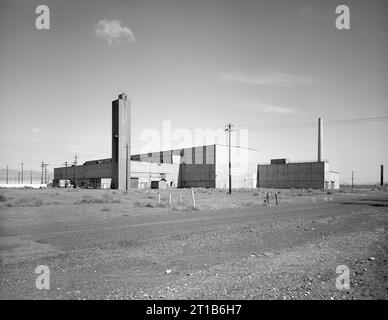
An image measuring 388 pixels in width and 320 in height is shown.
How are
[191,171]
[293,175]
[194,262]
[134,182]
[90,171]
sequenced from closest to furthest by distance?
[194,262] → [134,182] → [293,175] → [90,171] → [191,171]

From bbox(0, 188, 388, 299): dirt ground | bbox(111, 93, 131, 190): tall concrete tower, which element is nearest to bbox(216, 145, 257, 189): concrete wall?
bbox(111, 93, 131, 190): tall concrete tower

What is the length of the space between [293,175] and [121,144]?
47021 mm

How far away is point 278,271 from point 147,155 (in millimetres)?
131107

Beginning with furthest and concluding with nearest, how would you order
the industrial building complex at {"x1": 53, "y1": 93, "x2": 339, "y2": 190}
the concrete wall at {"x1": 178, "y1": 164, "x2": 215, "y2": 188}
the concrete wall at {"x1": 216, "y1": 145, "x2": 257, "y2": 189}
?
1. the concrete wall at {"x1": 178, "y1": 164, "x2": 215, "y2": 188}
2. the concrete wall at {"x1": 216, "y1": 145, "x2": 257, "y2": 189}
3. the industrial building complex at {"x1": 53, "y1": 93, "x2": 339, "y2": 190}

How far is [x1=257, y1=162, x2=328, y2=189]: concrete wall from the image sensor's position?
301 ft

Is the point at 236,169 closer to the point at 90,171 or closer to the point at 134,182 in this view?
the point at 134,182

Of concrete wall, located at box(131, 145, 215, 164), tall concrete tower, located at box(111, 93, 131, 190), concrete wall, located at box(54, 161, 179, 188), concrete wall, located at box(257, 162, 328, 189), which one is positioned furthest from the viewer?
concrete wall, located at box(131, 145, 215, 164)

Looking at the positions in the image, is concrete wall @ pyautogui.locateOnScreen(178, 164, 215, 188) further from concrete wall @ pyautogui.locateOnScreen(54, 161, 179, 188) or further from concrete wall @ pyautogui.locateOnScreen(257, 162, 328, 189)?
concrete wall @ pyautogui.locateOnScreen(257, 162, 328, 189)

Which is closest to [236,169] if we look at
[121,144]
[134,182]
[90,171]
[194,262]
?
[134,182]

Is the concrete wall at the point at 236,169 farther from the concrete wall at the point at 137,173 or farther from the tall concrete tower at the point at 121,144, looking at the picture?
the tall concrete tower at the point at 121,144

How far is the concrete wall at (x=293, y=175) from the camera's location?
91.9 metres

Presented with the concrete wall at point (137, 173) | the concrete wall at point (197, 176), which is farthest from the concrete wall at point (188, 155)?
the concrete wall at point (137, 173)

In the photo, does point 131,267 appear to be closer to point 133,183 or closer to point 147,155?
point 133,183

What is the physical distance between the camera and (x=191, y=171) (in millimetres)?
105875
